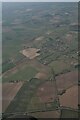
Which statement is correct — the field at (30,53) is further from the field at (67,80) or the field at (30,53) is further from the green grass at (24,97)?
the green grass at (24,97)

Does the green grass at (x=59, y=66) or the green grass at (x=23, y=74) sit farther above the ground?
the green grass at (x=59, y=66)

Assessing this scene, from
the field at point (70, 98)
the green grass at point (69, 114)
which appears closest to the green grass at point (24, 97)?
the field at point (70, 98)

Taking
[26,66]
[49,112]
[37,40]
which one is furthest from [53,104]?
[37,40]

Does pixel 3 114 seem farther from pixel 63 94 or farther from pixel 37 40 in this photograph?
pixel 37 40

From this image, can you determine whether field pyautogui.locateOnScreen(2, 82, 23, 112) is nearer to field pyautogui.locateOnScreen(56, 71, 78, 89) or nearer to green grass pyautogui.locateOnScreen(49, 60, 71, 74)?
field pyautogui.locateOnScreen(56, 71, 78, 89)

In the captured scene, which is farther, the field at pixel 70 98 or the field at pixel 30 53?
the field at pixel 30 53

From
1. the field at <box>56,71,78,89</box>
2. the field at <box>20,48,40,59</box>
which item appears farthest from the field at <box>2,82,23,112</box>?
the field at <box>20,48,40,59</box>

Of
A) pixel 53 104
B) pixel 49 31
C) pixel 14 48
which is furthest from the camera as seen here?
pixel 49 31

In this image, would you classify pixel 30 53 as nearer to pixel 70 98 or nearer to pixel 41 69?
pixel 41 69
